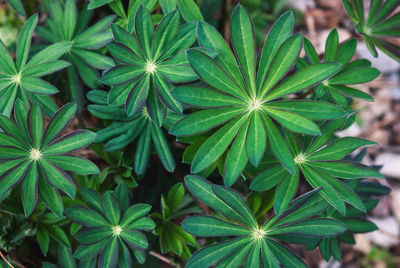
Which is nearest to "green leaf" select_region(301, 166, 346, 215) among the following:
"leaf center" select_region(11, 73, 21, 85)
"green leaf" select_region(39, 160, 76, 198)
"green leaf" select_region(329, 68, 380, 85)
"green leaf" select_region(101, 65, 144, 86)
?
"green leaf" select_region(329, 68, 380, 85)

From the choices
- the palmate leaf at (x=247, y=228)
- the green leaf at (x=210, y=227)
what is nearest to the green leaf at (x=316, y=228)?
the palmate leaf at (x=247, y=228)

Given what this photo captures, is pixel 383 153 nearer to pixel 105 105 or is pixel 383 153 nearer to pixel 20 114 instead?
pixel 105 105

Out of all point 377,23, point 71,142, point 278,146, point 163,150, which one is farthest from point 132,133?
point 377,23

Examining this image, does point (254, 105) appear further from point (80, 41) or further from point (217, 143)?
point (80, 41)

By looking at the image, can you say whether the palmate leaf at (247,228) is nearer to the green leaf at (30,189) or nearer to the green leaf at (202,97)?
the green leaf at (202,97)

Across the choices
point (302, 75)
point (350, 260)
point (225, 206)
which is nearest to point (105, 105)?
point (225, 206)

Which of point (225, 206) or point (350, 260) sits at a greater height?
point (350, 260)
